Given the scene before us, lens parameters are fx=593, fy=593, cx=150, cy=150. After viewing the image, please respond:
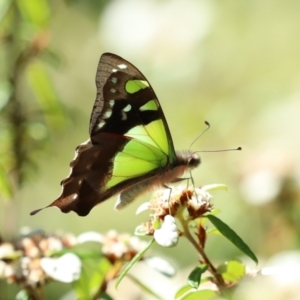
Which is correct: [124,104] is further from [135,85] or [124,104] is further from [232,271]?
[232,271]

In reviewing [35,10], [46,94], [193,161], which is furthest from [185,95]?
[193,161]

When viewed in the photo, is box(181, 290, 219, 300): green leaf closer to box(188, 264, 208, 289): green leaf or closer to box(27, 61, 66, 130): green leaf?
box(188, 264, 208, 289): green leaf

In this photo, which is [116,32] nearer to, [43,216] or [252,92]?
[252,92]

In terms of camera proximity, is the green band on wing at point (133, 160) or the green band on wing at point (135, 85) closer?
the green band on wing at point (135, 85)

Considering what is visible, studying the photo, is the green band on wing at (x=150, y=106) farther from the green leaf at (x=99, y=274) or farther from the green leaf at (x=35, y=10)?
the green leaf at (x=35, y=10)

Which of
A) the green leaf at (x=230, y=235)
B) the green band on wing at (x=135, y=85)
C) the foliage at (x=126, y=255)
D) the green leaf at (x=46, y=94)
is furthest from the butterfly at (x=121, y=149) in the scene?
Answer: the green leaf at (x=46, y=94)

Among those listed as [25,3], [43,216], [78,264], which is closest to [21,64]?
[25,3]

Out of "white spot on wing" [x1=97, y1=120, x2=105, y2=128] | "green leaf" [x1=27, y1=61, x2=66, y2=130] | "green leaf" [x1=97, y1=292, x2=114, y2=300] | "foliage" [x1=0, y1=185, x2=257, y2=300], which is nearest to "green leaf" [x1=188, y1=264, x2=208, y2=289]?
"foliage" [x1=0, y1=185, x2=257, y2=300]

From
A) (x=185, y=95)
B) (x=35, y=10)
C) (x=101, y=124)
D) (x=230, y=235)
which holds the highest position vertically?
(x=35, y=10)
